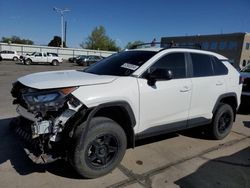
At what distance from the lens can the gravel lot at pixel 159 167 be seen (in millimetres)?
3270

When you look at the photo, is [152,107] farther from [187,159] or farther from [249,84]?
[249,84]

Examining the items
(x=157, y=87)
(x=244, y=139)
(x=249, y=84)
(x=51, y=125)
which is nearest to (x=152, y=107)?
(x=157, y=87)

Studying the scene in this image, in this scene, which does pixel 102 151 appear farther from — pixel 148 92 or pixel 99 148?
pixel 148 92

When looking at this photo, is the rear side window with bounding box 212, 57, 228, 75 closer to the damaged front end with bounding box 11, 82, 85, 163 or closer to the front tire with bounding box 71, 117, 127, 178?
the front tire with bounding box 71, 117, 127, 178

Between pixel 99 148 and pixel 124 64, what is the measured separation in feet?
4.57

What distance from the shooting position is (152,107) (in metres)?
3.72

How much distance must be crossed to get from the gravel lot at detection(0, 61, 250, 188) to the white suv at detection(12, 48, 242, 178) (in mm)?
314

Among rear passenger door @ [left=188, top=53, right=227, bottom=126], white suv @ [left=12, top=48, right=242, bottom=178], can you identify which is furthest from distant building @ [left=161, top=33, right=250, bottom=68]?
white suv @ [left=12, top=48, right=242, bottom=178]

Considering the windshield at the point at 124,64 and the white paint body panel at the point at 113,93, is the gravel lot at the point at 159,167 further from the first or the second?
the windshield at the point at 124,64

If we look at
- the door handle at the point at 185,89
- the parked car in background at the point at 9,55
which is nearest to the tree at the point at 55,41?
the parked car in background at the point at 9,55

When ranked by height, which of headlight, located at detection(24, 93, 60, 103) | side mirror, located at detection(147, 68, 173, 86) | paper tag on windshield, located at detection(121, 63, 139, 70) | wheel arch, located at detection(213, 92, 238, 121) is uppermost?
paper tag on windshield, located at detection(121, 63, 139, 70)

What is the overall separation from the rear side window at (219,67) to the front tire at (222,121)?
2.20 ft

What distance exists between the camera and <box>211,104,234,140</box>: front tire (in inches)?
195

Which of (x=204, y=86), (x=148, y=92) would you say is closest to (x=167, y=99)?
(x=148, y=92)
